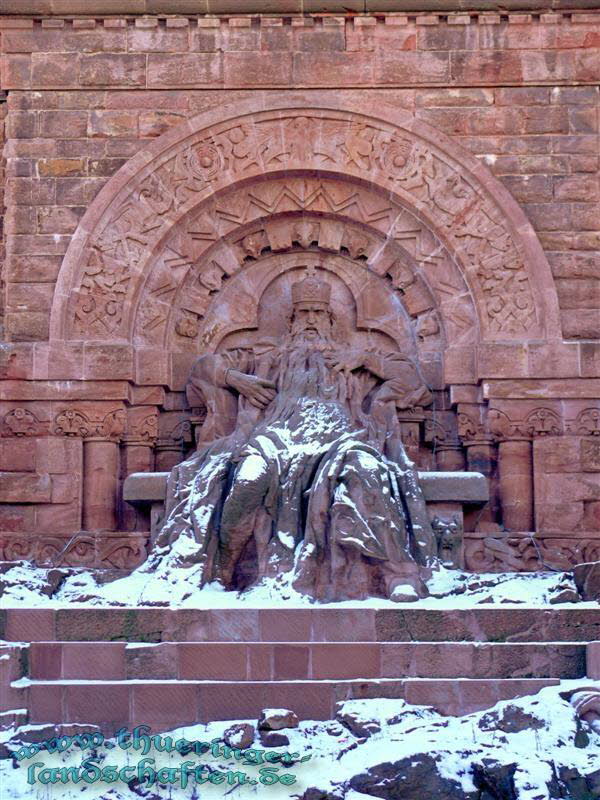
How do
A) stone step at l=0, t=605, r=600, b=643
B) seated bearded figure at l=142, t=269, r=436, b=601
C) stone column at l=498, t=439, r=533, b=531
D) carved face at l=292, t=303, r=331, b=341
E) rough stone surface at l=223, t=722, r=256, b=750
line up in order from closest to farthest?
rough stone surface at l=223, t=722, r=256, b=750 < stone step at l=0, t=605, r=600, b=643 < seated bearded figure at l=142, t=269, r=436, b=601 < stone column at l=498, t=439, r=533, b=531 < carved face at l=292, t=303, r=331, b=341

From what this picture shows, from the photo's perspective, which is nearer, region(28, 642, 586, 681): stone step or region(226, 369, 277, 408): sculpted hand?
region(28, 642, 586, 681): stone step

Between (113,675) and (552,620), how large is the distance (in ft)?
12.1

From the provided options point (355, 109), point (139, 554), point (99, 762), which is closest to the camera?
point (99, 762)

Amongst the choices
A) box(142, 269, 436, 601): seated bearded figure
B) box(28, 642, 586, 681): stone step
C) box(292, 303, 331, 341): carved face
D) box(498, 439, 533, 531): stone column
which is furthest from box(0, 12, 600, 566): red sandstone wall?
box(28, 642, 586, 681): stone step

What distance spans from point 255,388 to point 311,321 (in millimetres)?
1035

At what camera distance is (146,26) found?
17.7m

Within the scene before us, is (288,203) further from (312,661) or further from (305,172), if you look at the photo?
(312,661)

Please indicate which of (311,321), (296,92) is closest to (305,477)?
(311,321)

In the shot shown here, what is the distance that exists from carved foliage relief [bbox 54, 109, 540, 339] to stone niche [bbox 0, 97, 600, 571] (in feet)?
0.07

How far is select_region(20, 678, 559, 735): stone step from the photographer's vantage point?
12758mm

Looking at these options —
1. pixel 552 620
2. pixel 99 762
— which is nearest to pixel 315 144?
pixel 552 620

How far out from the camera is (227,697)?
42.0 ft

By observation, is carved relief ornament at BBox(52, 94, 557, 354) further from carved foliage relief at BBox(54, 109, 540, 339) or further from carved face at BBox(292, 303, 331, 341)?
carved face at BBox(292, 303, 331, 341)

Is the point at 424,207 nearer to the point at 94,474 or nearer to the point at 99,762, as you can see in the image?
the point at 94,474
